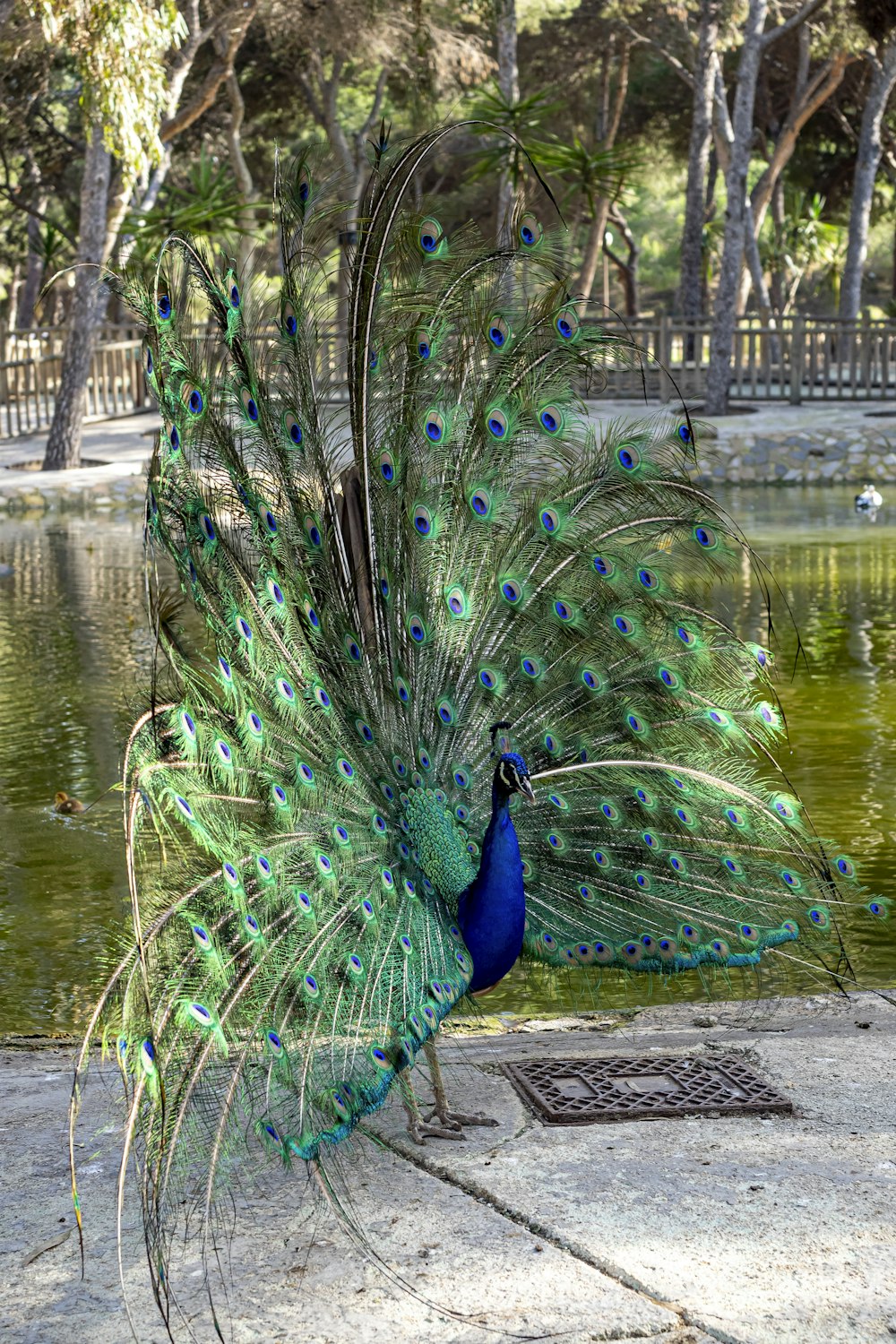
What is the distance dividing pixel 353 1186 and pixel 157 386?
215 cm

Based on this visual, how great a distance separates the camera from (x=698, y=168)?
29297mm

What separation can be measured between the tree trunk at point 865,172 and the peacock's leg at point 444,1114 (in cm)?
2653

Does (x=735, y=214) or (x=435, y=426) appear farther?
(x=735, y=214)

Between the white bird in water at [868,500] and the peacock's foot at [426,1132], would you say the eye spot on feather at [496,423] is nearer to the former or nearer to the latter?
the peacock's foot at [426,1132]

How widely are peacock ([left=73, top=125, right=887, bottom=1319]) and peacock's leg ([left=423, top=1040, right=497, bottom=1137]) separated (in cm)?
2

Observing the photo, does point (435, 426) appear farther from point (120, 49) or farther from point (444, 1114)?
point (120, 49)

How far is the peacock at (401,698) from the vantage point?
3.68 metres

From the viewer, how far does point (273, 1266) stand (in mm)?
3473

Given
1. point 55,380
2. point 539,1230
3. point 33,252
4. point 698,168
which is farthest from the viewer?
point 33,252

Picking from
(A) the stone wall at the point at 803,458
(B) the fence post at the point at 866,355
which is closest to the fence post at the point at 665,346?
(B) the fence post at the point at 866,355

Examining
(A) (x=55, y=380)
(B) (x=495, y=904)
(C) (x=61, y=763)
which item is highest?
(A) (x=55, y=380)

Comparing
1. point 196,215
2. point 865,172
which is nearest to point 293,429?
point 196,215

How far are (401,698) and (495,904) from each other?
728 millimetres

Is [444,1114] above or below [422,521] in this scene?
below
